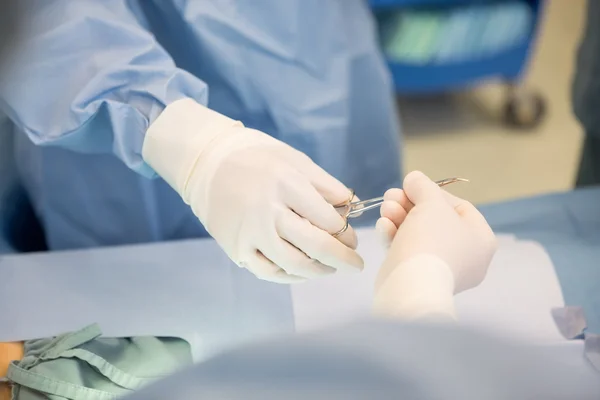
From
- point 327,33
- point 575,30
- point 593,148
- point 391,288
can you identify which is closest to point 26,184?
point 327,33

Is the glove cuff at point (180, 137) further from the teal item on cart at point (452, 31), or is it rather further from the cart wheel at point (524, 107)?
the cart wheel at point (524, 107)

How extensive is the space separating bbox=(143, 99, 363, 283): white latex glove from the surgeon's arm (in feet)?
0.12

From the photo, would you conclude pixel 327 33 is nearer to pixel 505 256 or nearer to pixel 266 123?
pixel 266 123

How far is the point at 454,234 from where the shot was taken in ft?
2.10

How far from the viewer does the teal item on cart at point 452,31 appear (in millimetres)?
1954

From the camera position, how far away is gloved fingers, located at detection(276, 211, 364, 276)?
27.6 inches

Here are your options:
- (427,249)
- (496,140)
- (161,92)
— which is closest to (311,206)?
(427,249)

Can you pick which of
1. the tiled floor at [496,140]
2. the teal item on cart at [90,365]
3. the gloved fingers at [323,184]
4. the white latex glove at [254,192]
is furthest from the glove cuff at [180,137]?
the tiled floor at [496,140]

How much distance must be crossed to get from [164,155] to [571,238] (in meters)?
0.65

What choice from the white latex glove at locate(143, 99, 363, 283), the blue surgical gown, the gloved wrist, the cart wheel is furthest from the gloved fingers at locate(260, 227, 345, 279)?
the cart wheel

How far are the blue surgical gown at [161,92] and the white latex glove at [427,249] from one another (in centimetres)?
33

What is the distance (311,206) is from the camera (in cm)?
71

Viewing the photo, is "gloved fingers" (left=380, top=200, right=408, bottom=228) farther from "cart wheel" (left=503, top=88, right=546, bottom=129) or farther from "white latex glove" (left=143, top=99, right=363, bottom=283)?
"cart wheel" (left=503, top=88, right=546, bottom=129)

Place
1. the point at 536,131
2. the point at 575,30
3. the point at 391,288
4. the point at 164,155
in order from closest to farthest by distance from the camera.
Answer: the point at 391,288 < the point at 164,155 < the point at 536,131 < the point at 575,30
